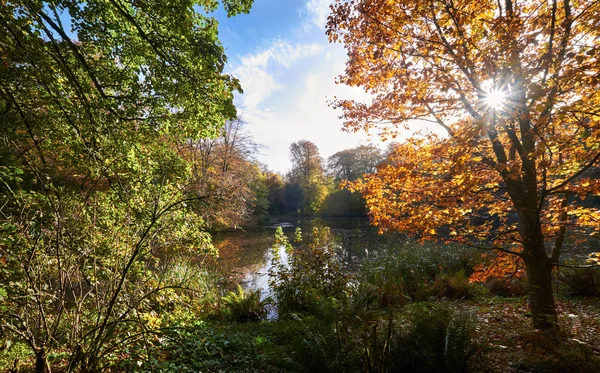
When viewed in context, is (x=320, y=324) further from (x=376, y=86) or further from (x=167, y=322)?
(x=376, y=86)

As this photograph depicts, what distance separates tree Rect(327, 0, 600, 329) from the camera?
3.15 m

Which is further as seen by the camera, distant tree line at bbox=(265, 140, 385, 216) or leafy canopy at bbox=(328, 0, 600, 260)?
distant tree line at bbox=(265, 140, 385, 216)

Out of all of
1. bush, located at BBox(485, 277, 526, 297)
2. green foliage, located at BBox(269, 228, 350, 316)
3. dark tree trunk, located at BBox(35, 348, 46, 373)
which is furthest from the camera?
bush, located at BBox(485, 277, 526, 297)

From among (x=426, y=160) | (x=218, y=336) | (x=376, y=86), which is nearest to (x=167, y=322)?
(x=218, y=336)

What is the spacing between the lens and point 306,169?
1742 inches

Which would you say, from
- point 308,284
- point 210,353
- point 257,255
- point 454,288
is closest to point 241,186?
point 210,353

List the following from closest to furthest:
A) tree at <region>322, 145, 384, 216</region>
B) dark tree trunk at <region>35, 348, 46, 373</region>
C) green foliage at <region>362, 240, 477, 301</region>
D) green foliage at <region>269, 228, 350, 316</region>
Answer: dark tree trunk at <region>35, 348, 46, 373</region>
green foliage at <region>269, 228, 350, 316</region>
green foliage at <region>362, 240, 477, 301</region>
tree at <region>322, 145, 384, 216</region>

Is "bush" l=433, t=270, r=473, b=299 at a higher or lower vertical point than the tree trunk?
lower

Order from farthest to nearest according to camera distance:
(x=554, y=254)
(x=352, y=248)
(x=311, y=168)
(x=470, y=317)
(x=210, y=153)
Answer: (x=311, y=168)
(x=210, y=153)
(x=352, y=248)
(x=554, y=254)
(x=470, y=317)

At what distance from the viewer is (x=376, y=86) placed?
541 cm

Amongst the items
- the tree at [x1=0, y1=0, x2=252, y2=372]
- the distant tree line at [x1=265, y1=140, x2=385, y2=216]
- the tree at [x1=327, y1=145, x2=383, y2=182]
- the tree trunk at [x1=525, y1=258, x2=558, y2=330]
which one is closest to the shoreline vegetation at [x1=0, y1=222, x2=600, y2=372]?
the tree trunk at [x1=525, y1=258, x2=558, y2=330]

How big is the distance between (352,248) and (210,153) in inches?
506

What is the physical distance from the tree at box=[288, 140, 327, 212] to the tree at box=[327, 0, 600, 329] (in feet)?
111

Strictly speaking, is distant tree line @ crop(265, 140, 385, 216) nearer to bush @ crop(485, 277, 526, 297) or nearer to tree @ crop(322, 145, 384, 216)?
tree @ crop(322, 145, 384, 216)
